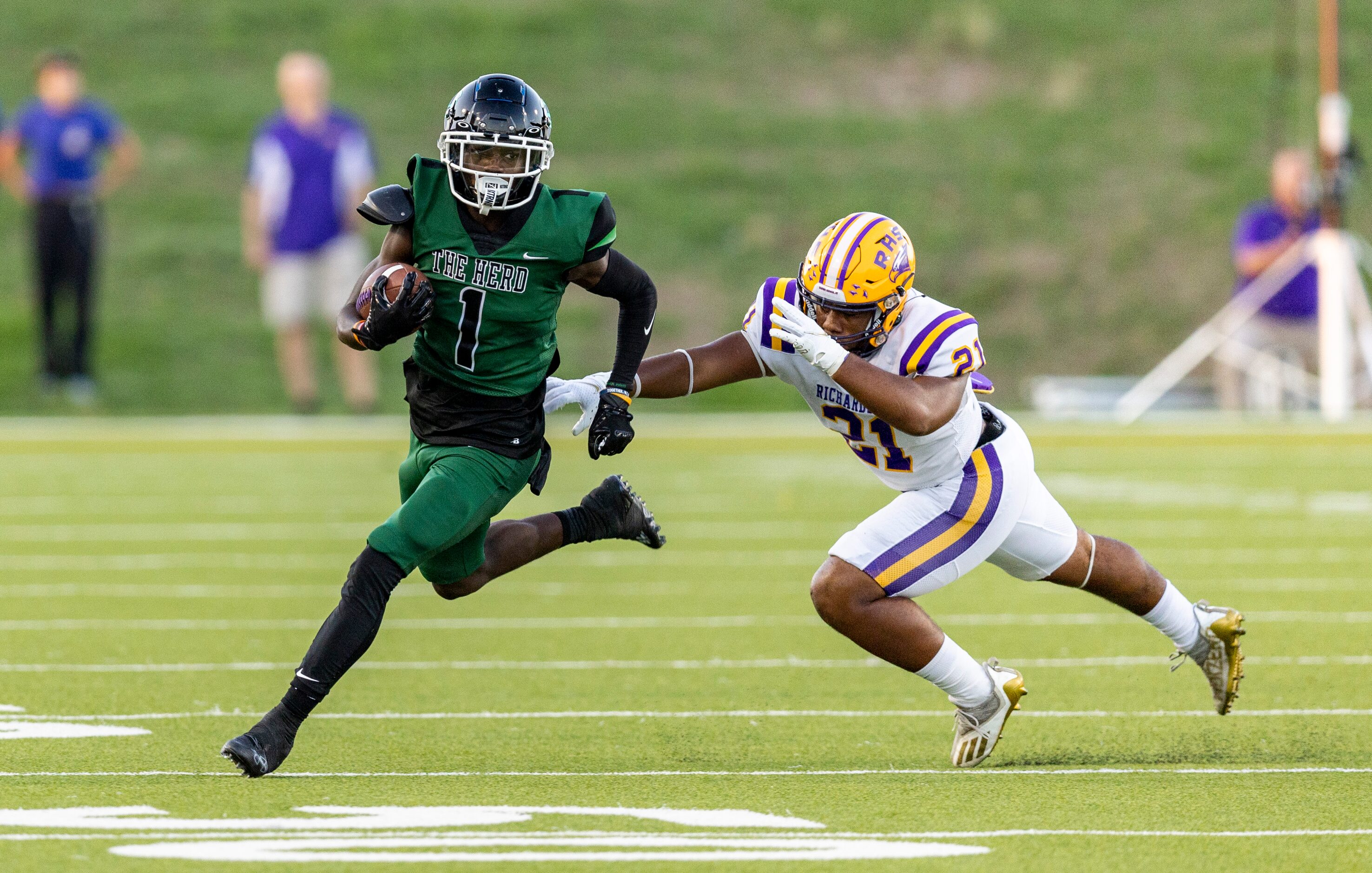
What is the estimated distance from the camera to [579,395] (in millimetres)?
5500

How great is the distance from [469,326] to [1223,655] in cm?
214

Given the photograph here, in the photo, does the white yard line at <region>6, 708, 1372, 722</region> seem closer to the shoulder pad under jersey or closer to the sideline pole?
the shoulder pad under jersey

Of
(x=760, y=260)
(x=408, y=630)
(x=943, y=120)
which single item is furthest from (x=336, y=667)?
(x=943, y=120)

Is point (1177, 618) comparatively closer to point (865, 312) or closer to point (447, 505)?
point (865, 312)

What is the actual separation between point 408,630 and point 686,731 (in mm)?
2163

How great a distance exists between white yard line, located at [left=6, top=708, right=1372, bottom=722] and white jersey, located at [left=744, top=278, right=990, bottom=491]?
0.70 m

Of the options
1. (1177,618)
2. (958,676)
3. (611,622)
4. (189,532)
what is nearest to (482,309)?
(958,676)

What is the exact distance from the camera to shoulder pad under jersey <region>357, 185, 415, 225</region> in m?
4.99

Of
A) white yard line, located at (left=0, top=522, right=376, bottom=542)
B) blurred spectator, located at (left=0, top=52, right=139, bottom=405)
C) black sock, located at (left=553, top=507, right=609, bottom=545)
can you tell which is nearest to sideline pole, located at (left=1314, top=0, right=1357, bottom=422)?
white yard line, located at (left=0, top=522, right=376, bottom=542)

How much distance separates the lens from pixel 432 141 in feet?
82.8

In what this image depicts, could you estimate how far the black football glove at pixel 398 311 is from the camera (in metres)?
4.75

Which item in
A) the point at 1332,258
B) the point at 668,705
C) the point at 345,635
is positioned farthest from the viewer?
the point at 1332,258

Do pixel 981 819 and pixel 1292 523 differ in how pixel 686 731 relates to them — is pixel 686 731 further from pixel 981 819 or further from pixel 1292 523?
pixel 1292 523

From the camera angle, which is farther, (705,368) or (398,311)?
(705,368)
